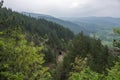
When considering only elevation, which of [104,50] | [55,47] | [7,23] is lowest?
[55,47]

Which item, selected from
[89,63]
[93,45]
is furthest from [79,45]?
[89,63]

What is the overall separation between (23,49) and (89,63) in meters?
41.6

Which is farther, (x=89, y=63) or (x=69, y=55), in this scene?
(x=69, y=55)

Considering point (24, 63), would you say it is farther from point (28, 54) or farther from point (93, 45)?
point (93, 45)

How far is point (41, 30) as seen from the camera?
607ft

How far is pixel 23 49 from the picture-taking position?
2555cm

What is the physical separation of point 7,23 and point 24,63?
4.86 meters

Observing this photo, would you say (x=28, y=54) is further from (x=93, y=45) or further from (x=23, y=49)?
(x=93, y=45)

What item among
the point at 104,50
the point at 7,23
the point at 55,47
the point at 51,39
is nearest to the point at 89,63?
the point at 104,50

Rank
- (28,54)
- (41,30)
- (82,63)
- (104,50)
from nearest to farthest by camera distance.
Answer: (28,54) → (82,63) → (104,50) → (41,30)

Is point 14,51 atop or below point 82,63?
atop

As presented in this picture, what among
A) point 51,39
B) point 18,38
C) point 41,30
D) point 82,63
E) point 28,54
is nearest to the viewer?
point 18,38

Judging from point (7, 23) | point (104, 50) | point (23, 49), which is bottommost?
point (104, 50)

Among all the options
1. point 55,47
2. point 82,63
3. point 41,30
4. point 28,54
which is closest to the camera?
point 28,54
